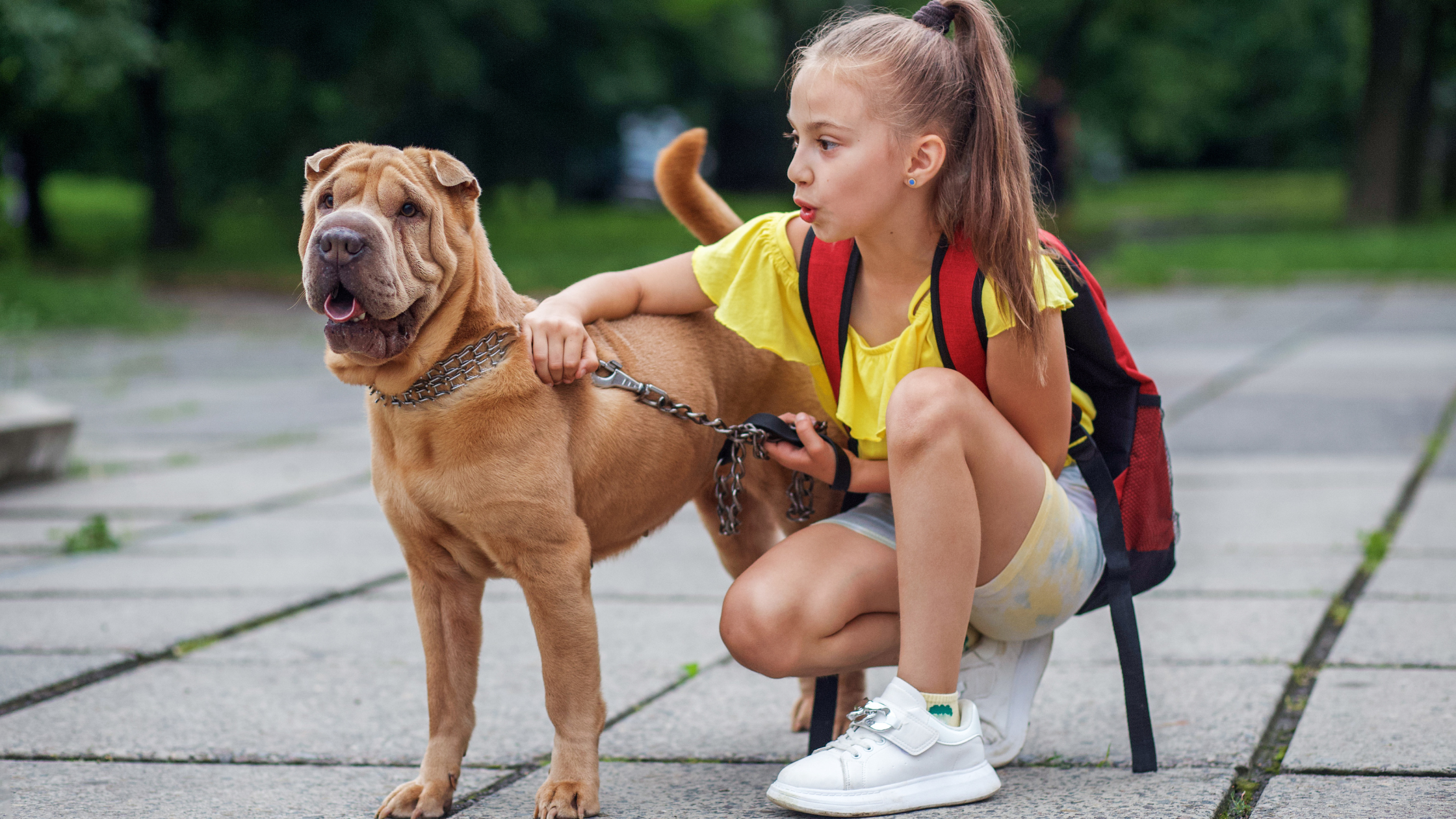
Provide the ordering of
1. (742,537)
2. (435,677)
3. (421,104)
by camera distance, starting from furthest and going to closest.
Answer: (421,104) < (742,537) < (435,677)

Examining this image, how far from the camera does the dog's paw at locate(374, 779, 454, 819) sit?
2.66m

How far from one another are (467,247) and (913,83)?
2.87 feet

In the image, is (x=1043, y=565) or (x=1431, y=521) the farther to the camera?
(x=1431, y=521)

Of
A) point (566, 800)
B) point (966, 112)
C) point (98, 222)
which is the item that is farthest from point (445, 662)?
point (98, 222)

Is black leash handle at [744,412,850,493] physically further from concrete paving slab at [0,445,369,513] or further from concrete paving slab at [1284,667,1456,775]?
concrete paving slab at [0,445,369,513]

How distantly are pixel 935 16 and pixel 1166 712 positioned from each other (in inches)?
63.7

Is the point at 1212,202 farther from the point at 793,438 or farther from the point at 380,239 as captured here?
the point at 380,239

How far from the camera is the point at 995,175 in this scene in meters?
2.66

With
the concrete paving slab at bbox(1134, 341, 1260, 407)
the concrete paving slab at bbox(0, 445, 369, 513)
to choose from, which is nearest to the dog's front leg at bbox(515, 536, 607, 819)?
the concrete paving slab at bbox(0, 445, 369, 513)

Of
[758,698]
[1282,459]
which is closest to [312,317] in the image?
[1282,459]

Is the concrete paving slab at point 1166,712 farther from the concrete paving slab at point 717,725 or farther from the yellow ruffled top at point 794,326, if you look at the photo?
the yellow ruffled top at point 794,326

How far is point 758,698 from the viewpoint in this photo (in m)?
3.48

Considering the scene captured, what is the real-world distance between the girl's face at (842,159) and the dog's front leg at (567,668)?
771 mm

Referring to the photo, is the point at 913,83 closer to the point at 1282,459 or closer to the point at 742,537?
the point at 742,537
